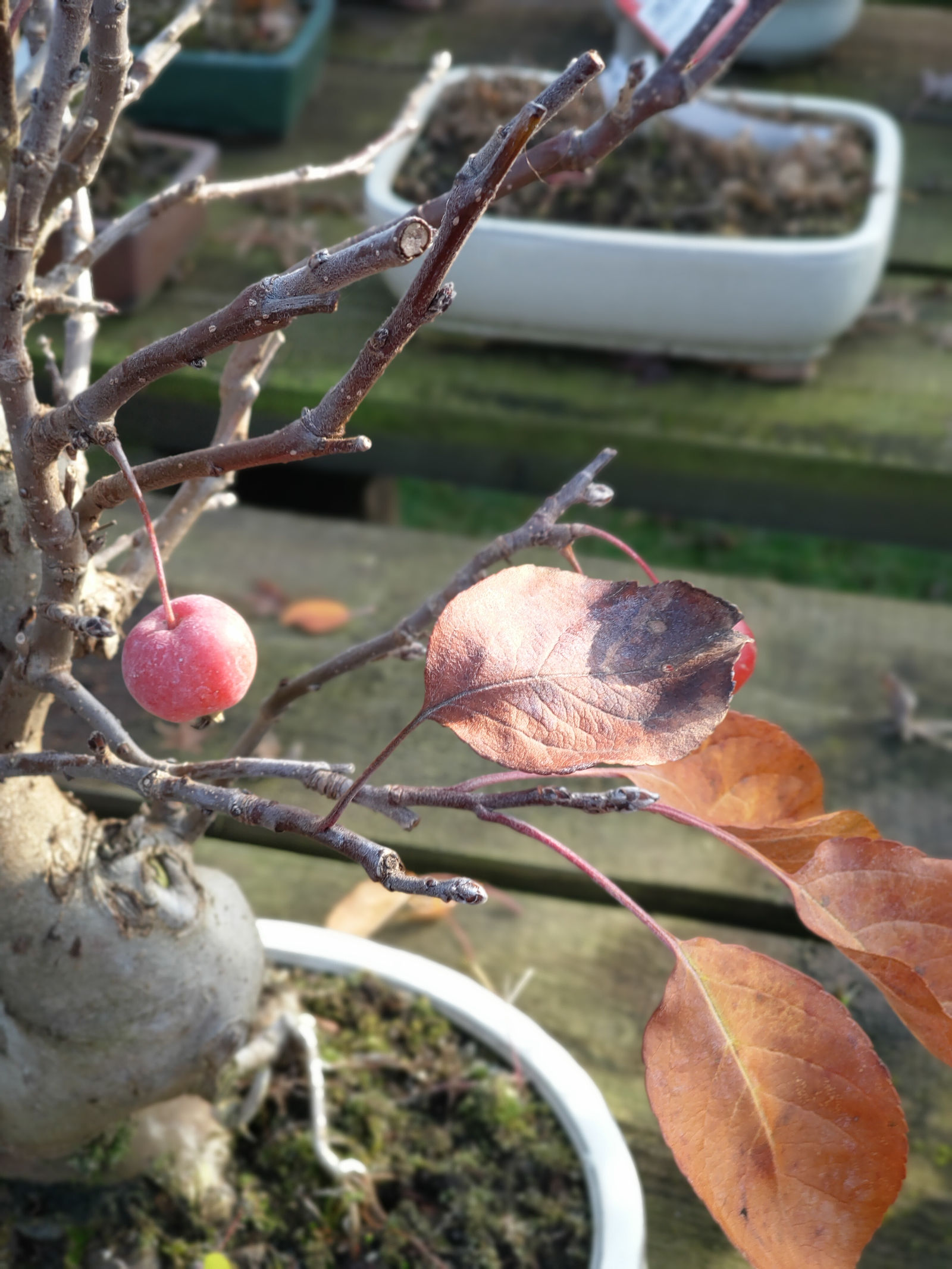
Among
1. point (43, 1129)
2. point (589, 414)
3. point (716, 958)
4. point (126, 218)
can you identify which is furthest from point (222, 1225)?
point (589, 414)

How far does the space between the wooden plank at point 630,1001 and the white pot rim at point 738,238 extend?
0.56 meters

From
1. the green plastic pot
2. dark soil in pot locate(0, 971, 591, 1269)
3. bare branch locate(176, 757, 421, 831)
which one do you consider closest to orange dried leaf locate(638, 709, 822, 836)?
bare branch locate(176, 757, 421, 831)

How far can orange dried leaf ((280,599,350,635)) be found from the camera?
869 millimetres

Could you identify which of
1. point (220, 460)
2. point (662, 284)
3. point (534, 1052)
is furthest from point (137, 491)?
point (662, 284)

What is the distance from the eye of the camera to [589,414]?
3.43 feet

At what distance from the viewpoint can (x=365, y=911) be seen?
69 cm

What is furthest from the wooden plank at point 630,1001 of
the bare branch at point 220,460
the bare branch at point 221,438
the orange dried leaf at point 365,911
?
the bare branch at point 220,460

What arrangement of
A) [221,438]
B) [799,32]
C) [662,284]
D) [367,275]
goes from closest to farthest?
[367,275], [221,438], [662,284], [799,32]

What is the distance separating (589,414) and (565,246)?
0.48 ft

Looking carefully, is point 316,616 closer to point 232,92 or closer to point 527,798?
point 527,798

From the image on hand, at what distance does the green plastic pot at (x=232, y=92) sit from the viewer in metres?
1.38

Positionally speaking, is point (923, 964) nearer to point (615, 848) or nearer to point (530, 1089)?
point (530, 1089)

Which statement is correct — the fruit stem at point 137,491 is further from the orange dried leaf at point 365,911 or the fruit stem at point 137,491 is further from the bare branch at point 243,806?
the orange dried leaf at point 365,911

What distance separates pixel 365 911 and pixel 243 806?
0.39m
